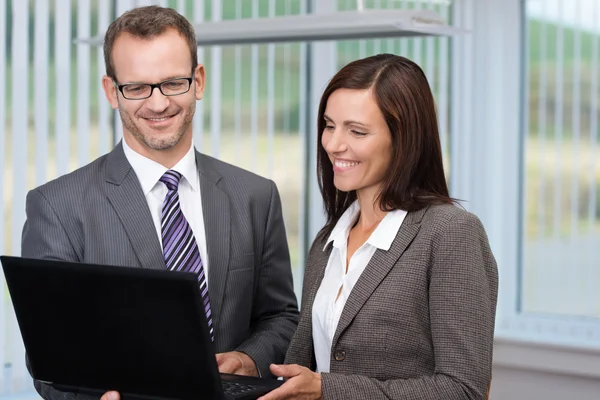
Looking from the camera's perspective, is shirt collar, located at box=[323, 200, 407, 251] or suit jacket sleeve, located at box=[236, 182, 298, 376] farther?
suit jacket sleeve, located at box=[236, 182, 298, 376]

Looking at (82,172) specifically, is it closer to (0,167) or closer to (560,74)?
A: (0,167)

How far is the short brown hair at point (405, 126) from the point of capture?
191 cm

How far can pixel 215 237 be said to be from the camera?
207cm

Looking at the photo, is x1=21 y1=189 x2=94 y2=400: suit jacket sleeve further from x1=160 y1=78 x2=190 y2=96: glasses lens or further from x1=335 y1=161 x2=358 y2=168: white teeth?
x1=335 y1=161 x2=358 y2=168: white teeth

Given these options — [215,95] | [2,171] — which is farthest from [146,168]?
[215,95]

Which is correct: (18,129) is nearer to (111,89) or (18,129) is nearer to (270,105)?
(270,105)

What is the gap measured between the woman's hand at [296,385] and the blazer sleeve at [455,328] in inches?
0.8

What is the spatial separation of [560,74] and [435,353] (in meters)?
2.47

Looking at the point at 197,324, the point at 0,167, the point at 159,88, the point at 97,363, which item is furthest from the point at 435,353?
the point at 0,167

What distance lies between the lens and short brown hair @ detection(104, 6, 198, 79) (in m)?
1.95

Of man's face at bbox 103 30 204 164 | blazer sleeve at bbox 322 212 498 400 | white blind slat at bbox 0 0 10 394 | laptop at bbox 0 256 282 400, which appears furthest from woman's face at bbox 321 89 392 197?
white blind slat at bbox 0 0 10 394

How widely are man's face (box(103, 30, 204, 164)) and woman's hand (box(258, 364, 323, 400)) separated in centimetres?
56

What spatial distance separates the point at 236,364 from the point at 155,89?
0.62 m

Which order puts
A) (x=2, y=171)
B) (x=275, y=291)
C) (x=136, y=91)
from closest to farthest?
1. (x=136, y=91)
2. (x=275, y=291)
3. (x=2, y=171)
